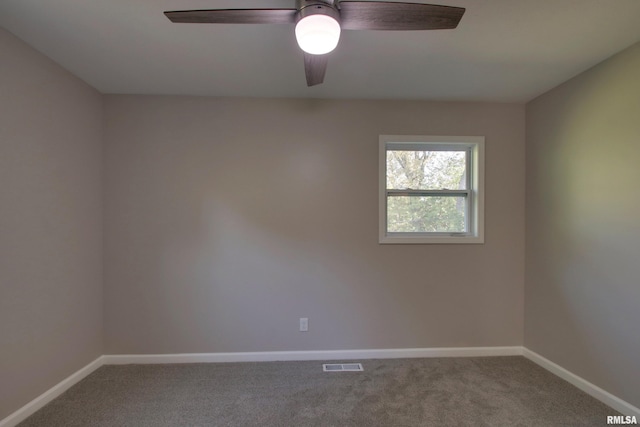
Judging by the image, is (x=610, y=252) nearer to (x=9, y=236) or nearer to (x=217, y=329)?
(x=217, y=329)

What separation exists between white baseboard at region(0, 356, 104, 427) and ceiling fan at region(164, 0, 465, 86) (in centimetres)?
258

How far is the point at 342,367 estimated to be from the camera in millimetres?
2689

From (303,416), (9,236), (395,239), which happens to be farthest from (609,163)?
(9,236)

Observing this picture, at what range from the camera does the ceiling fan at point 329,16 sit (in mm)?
1296

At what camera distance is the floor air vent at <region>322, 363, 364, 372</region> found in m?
2.64

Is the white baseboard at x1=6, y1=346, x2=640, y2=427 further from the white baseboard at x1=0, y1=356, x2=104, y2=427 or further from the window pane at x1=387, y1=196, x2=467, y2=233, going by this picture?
the window pane at x1=387, y1=196, x2=467, y2=233

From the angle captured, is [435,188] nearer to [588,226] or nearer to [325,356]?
[588,226]

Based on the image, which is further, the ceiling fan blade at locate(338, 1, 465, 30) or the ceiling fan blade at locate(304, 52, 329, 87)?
the ceiling fan blade at locate(304, 52, 329, 87)

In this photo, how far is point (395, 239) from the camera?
2902mm

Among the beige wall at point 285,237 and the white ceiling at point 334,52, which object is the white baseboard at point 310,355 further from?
the white ceiling at point 334,52

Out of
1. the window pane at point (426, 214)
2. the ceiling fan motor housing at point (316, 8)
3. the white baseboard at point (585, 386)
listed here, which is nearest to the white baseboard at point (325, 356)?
the white baseboard at point (585, 386)

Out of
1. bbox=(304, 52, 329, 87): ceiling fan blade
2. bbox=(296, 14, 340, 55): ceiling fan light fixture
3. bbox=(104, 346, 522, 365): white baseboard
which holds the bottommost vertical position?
bbox=(104, 346, 522, 365): white baseboard

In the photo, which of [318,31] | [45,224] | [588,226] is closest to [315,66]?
[318,31]

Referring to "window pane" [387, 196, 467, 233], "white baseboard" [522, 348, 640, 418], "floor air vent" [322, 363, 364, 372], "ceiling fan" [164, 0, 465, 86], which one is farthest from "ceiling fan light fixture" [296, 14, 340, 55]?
"white baseboard" [522, 348, 640, 418]
